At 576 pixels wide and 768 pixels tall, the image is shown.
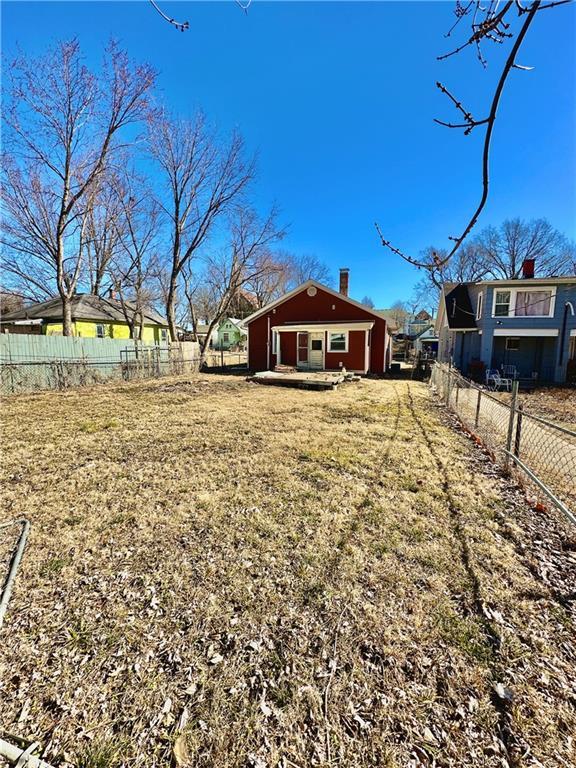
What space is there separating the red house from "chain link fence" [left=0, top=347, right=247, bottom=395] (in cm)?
509

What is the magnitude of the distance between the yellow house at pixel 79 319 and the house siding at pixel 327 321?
25.0 ft

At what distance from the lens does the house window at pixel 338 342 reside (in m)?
17.8

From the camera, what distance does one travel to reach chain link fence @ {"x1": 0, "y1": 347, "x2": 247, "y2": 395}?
11641 mm

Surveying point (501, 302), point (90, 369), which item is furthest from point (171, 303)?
point (501, 302)

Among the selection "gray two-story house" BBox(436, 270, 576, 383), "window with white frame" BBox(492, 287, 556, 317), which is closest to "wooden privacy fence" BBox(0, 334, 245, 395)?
"gray two-story house" BBox(436, 270, 576, 383)

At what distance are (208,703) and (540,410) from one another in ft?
35.7

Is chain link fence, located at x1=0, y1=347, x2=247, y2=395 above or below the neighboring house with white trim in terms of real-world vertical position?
below

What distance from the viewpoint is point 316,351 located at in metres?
18.5

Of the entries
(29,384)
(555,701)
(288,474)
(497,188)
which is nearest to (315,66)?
(497,188)

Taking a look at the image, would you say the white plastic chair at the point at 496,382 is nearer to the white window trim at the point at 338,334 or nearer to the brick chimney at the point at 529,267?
the brick chimney at the point at 529,267

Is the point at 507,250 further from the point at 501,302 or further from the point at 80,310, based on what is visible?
the point at 80,310

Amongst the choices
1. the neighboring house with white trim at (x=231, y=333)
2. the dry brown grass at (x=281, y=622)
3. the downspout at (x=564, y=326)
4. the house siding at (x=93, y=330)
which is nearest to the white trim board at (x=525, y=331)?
the downspout at (x=564, y=326)

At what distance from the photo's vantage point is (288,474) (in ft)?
15.5

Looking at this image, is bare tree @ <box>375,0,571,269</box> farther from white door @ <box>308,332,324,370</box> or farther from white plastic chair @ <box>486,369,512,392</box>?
white door @ <box>308,332,324,370</box>
